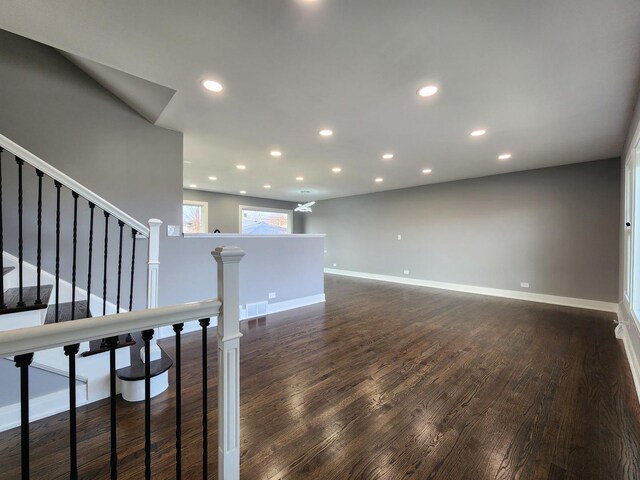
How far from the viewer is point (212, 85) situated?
2412 mm

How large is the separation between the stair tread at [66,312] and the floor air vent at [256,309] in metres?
→ 2.01

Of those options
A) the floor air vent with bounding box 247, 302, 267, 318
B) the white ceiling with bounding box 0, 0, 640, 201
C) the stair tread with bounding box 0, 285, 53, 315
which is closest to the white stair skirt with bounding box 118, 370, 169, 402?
the stair tread with bounding box 0, 285, 53, 315

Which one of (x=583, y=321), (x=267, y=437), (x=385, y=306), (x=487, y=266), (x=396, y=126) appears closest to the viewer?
(x=267, y=437)

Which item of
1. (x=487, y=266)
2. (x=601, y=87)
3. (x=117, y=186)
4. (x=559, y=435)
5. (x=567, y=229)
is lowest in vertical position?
(x=559, y=435)

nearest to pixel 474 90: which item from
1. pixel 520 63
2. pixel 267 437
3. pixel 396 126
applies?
pixel 520 63

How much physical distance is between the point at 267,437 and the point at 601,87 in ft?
12.7

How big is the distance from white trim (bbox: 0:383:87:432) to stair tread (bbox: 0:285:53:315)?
688 millimetres

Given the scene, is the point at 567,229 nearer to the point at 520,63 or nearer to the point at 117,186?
the point at 520,63

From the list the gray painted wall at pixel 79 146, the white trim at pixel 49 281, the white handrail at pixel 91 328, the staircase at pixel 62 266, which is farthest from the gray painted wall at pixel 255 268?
the white handrail at pixel 91 328

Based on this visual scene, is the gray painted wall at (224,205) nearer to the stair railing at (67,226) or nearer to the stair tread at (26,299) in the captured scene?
the stair railing at (67,226)

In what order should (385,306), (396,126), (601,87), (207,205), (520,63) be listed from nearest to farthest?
1. (520,63)
2. (601,87)
3. (396,126)
4. (385,306)
5. (207,205)

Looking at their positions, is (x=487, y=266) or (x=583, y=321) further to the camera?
(x=487, y=266)

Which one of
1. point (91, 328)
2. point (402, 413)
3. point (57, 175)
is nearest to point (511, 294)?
point (402, 413)

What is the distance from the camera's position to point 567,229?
4.85 m
